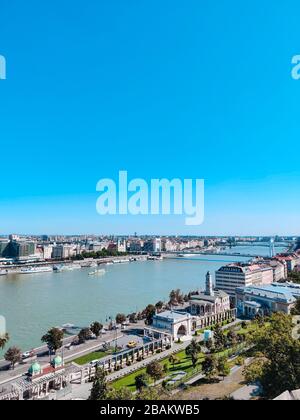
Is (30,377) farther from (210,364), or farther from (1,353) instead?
(210,364)

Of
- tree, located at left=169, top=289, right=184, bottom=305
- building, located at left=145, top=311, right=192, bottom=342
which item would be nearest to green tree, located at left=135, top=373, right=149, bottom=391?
building, located at left=145, top=311, right=192, bottom=342

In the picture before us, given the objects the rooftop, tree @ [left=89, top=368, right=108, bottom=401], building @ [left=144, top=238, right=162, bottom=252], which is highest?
building @ [left=144, top=238, right=162, bottom=252]

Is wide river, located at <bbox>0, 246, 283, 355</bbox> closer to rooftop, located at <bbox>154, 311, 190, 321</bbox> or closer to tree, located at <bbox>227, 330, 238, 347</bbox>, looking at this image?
rooftop, located at <bbox>154, 311, 190, 321</bbox>

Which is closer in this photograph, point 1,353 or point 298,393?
point 298,393

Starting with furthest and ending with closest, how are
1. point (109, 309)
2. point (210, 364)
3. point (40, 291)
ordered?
point (40, 291) → point (109, 309) → point (210, 364)
